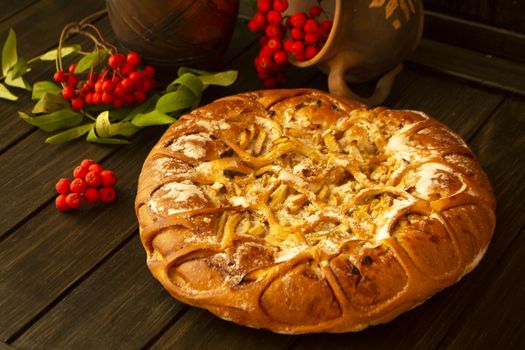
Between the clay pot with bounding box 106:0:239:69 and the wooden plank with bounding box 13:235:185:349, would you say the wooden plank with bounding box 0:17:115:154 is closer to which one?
the clay pot with bounding box 106:0:239:69

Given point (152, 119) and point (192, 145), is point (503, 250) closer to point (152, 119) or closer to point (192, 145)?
point (192, 145)

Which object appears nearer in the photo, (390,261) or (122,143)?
(390,261)

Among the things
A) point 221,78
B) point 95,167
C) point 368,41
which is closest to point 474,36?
point 368,41

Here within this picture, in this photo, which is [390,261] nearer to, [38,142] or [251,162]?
[251,162]

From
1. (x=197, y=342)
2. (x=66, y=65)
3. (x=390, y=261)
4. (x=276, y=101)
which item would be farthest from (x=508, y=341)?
(x=66, y=65)

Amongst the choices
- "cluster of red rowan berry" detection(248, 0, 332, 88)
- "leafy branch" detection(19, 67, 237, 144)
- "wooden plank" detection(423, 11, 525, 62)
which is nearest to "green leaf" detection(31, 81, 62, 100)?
"leafy branch" detection(19, 67, 237, 144)

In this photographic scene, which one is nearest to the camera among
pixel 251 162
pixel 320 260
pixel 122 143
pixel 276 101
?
pixel 320 260
